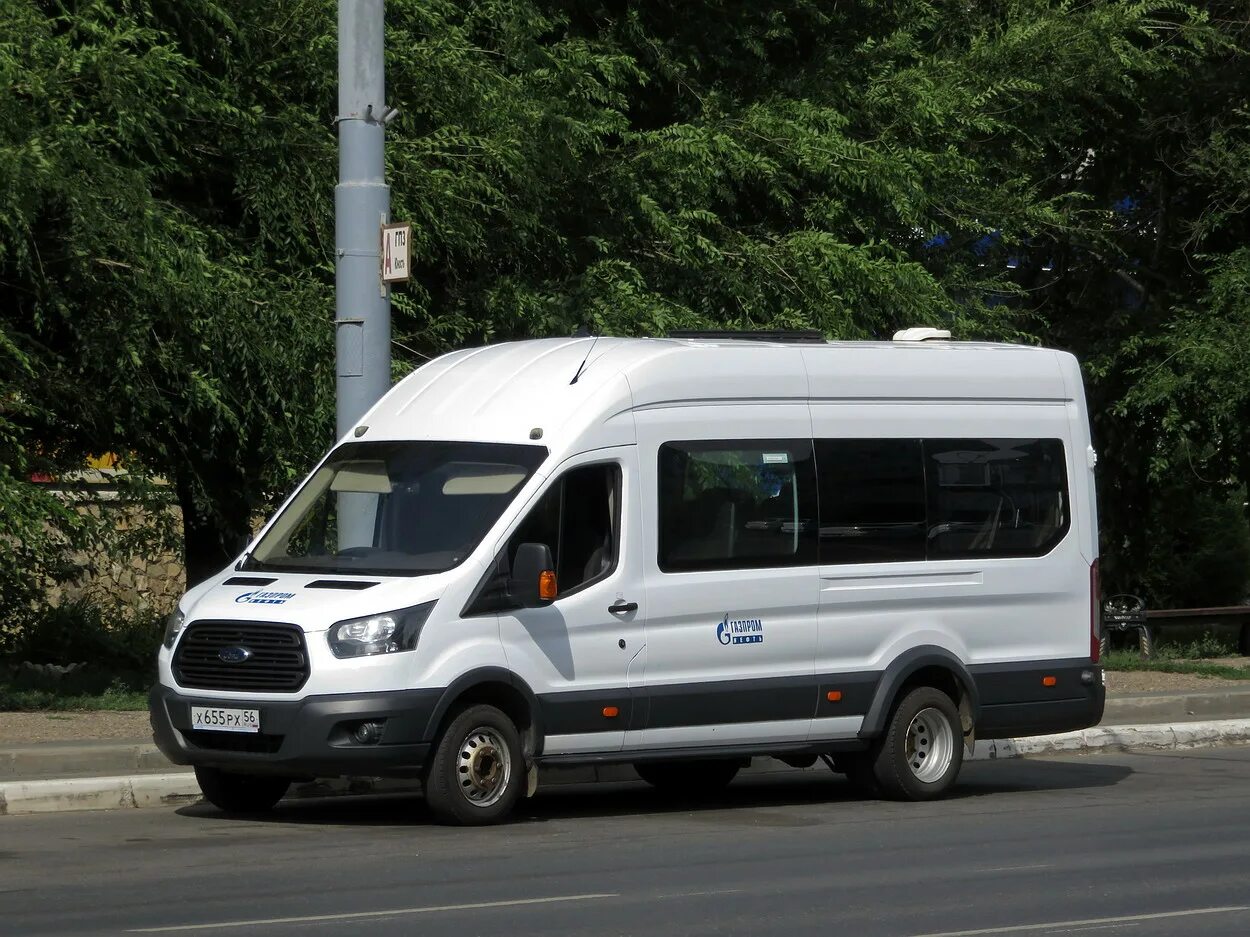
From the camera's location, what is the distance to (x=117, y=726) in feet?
46.3

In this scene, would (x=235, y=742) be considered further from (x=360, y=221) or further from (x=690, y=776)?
(x=360, y=221)

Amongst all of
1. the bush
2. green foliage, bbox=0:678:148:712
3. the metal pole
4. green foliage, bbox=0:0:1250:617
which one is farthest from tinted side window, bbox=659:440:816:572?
the bush

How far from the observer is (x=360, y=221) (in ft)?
44.4

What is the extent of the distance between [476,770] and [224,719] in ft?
4.32

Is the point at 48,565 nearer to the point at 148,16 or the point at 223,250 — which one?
the point at 223,250

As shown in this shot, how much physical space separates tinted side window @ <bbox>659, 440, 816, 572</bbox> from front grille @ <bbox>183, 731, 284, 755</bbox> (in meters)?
2.36

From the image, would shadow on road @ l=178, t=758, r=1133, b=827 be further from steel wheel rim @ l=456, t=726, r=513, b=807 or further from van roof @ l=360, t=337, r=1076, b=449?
van roof @ l=360, t=337, r=1076, b=449

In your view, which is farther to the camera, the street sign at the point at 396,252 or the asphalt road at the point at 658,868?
the street sign at the point at 396,252

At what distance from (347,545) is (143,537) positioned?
24.8 ft

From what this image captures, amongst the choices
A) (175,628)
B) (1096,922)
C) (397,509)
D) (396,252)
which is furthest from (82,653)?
(1096,922)

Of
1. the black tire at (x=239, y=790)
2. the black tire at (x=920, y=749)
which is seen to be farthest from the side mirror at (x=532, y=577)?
the black tire at (x=920, y=749)

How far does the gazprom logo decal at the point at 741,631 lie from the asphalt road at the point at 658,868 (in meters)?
1.00

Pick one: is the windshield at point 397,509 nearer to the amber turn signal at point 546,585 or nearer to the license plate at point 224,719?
the amber turn signal at point 546,585

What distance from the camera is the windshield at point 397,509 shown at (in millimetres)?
10844
